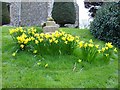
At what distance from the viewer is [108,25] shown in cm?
639

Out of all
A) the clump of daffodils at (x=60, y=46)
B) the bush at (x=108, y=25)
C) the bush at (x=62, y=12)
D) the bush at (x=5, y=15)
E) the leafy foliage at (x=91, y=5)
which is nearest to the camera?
the clump of daffodils at (x=60, y=46)

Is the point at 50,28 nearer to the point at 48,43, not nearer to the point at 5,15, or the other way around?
the point at 48,43

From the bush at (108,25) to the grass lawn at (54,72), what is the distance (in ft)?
3.67

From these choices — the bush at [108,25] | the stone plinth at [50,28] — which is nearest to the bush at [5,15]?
the stone plinth at [50,28]

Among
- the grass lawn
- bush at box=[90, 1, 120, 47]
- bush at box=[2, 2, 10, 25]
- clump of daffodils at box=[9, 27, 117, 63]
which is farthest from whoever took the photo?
bush at box=[2, 2, 10, 25]

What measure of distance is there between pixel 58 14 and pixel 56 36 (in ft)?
24.6

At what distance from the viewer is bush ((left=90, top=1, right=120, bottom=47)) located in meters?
6.17

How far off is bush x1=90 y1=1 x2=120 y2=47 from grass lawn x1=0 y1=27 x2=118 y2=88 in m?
1.12

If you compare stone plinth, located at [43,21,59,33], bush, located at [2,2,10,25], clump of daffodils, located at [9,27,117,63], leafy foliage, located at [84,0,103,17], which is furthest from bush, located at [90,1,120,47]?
leafy foliage, located at [84,0,103,17]

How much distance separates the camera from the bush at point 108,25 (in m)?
6.17

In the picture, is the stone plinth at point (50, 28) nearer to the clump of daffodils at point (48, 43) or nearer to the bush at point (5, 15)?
the clump of daffodils at point (48, 43)

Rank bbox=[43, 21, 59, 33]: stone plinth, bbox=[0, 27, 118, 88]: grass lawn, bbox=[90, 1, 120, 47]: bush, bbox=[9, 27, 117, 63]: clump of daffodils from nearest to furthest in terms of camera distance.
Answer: bbox=[0, 27, 118, 88]: grass lawn → bbox=[9, 27, 117, 63]: clump of daffodils → bbox=[90, 1, 120, 47]: bush → bbox=[43, 21, 59, 33]: stone plinth

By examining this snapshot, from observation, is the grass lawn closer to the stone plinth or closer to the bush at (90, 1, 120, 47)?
the bush at (90, 1, 120, 47)

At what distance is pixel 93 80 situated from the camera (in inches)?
165
